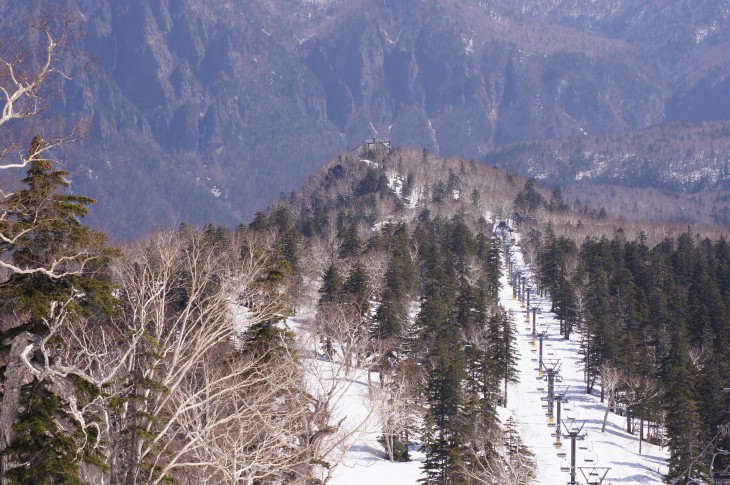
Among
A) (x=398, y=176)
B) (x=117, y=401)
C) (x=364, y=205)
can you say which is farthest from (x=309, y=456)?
(x=398, y=176)

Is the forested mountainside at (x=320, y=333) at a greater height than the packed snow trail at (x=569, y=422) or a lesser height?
greater

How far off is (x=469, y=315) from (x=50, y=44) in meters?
73.8

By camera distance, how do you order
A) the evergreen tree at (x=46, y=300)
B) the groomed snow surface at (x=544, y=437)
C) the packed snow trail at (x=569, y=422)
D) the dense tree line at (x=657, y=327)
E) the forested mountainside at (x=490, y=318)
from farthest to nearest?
the dense tree line at (x=657, y=327)
the packed snow trail at (x=569, y=422)
the forested mountainside at (x=490, y=318)
the groomed snow surface at (x=544, y=437)
the evergreen tree at (x=46, y=300)

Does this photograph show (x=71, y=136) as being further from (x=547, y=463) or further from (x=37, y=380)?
(x=547, y=463)

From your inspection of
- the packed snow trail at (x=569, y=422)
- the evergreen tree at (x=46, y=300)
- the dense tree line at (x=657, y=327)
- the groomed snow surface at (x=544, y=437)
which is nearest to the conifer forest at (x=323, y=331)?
the evergreen tree at (x=46, y=300)

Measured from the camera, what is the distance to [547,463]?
2616 inches

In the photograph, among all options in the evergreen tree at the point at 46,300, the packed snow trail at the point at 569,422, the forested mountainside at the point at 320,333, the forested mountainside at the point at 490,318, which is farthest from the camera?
the packed snow trail at the point at 569,422

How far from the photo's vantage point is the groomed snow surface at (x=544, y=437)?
56.7 metres

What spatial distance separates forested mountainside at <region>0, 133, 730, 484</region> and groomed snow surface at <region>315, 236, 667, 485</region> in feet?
6.10

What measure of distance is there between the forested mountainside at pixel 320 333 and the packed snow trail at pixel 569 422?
7.43 feet

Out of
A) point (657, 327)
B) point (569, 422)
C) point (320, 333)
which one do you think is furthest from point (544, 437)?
point (657, 327)

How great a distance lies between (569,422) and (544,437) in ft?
19.5

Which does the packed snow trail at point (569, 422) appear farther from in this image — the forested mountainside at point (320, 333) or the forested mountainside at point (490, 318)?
the forested mountainside at point (320, 333)

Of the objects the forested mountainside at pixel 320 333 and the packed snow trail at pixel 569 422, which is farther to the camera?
the packed snow trail at pixel 569 422
